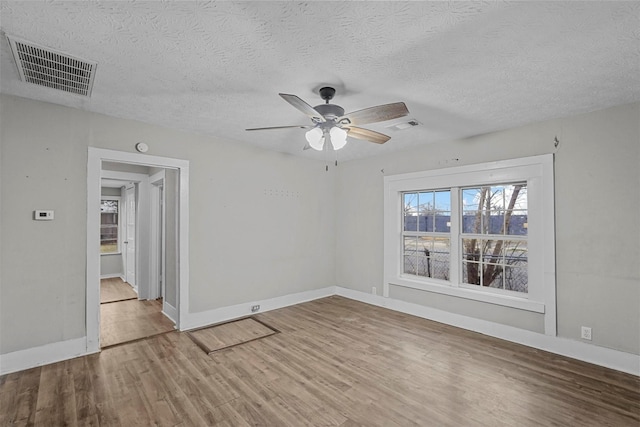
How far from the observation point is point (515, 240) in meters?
3.67

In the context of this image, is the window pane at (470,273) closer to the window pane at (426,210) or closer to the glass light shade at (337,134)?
the window pane at (426,210)

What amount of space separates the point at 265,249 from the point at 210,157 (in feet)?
5.40

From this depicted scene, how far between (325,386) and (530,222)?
9.79 ft

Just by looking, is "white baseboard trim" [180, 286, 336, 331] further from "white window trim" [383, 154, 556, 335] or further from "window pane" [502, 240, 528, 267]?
"window pane" [502, 240, 528, 267]

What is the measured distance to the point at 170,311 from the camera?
14.0ft

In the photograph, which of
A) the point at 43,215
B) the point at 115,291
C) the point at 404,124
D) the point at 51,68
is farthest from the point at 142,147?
the point at 115,291

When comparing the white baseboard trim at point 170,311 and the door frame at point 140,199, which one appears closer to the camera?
the white baseboard trim at point 170,311

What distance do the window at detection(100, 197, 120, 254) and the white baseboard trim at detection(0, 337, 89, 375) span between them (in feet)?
16.4

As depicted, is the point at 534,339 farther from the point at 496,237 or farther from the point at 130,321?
the point at 130,321

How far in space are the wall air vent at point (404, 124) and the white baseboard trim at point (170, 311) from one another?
3729 mm

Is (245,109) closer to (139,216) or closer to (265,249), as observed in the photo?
(265,249)

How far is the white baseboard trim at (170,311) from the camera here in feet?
13.3

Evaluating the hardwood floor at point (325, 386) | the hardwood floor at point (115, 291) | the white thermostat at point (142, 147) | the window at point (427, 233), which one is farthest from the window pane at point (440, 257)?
the hardwood floor at point (115, 291)

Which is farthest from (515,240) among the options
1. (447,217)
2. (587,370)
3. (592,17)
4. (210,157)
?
(210,157)
